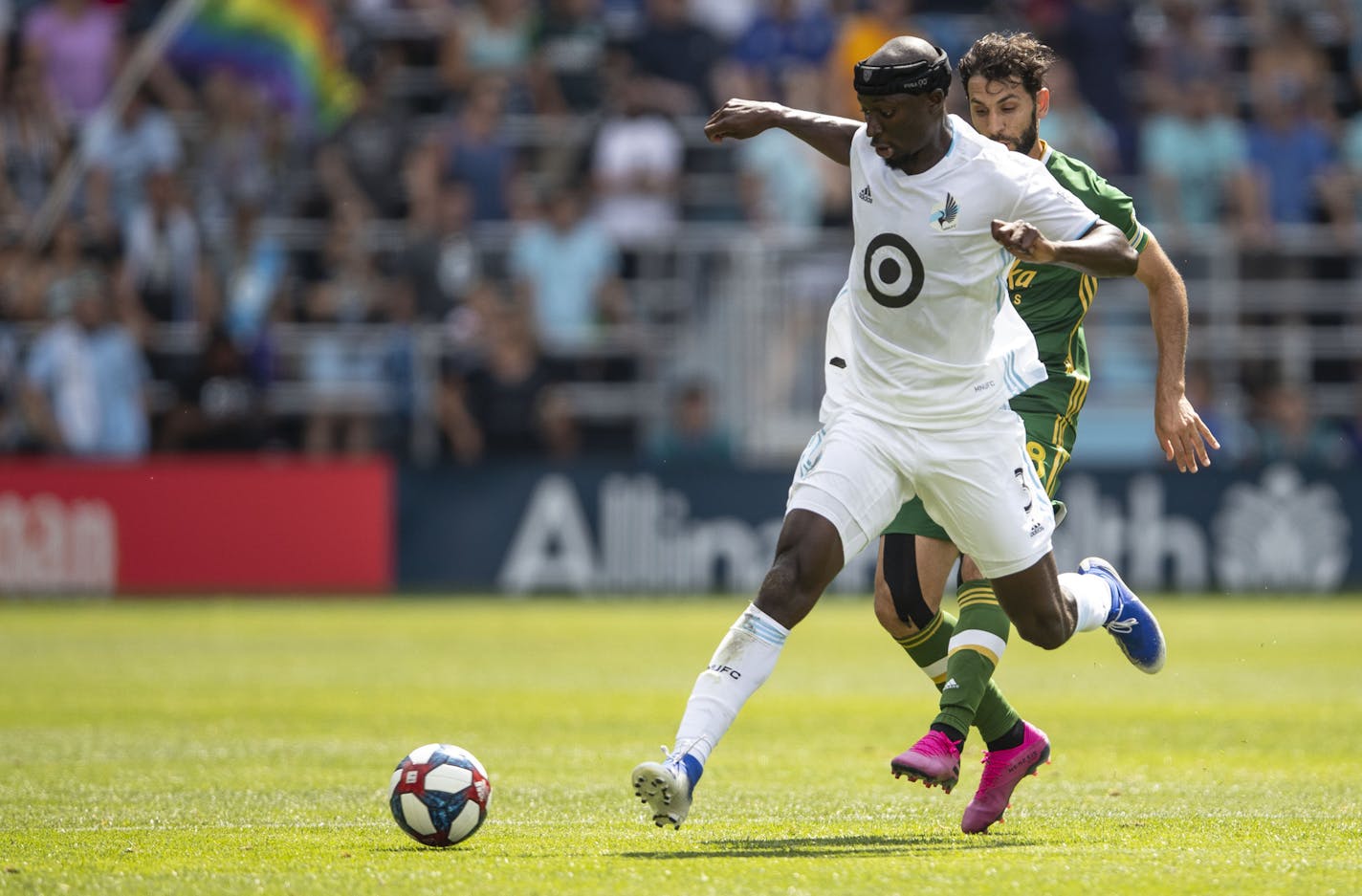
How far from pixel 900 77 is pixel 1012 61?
4.08ft

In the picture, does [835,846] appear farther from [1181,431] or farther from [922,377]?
[1181,431]

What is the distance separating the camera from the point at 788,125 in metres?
7.17

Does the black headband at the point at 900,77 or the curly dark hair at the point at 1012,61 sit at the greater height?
the curly dark hair at the point at 1012,61

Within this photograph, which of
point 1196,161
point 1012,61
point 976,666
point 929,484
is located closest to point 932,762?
point 976,666

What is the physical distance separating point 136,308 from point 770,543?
6894 millimetres

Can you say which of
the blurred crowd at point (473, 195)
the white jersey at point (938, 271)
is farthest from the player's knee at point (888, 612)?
the blurred crowd at point (473, 195)

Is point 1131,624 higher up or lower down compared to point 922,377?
lower down

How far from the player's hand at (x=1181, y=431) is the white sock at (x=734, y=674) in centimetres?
168

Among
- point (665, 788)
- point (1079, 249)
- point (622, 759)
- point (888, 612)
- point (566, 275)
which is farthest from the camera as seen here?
point (566, 275)

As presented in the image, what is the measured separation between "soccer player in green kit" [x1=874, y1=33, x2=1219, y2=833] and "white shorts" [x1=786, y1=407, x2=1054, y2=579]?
21.4 inches

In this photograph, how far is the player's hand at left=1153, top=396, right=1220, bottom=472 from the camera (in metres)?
7.29

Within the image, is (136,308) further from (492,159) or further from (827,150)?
(827,150)

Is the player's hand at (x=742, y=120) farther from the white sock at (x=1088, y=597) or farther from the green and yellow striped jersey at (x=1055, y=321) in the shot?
the white sock at (x=1088, y=597)

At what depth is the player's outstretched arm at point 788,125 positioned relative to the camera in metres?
7.03
